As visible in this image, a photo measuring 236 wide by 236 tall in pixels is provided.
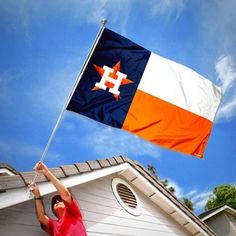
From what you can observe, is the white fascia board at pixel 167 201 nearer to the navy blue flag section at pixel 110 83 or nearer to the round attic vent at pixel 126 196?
the round attic vent at pixel 126 196

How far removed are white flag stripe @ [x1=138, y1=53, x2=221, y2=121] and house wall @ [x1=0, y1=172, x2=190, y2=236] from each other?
2171mm

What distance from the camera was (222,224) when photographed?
21.7 metres

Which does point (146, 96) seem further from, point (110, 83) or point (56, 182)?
point (56, 182)

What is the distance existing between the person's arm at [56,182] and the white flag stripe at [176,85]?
269cm

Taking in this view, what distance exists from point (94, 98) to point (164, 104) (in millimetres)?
1499

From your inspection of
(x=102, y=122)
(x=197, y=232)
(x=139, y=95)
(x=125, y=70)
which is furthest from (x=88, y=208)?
(x=197, y=232)

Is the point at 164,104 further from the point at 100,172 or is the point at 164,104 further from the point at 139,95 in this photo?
the point at 100,172

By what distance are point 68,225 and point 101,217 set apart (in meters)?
1.51

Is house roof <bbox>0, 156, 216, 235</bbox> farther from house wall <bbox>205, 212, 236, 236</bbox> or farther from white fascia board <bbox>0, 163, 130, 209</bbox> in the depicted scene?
house wall <bbox>205, 212, 236, 236</bbox>

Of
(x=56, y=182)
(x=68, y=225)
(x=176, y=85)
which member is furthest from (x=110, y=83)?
(x=68, y=225)

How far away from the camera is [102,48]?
16.1 feet

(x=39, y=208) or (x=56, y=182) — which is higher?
(x=56, y=182)

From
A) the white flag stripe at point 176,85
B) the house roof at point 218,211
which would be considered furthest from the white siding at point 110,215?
the house roof at point 218,211

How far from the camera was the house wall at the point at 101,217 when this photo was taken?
11.2ft
